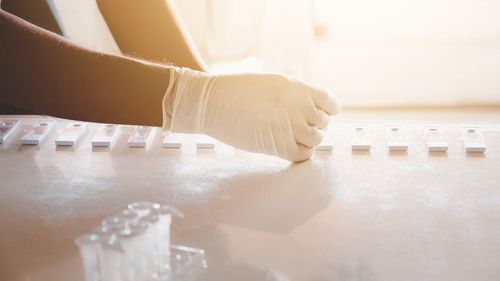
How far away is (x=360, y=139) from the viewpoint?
156 cm

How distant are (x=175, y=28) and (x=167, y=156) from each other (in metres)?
0.40

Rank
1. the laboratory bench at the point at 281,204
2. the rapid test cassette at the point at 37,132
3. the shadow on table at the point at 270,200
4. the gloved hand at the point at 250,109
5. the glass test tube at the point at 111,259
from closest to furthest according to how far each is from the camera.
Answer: the glass test tube at the point at 111,259 → the laboratory bench at the point at 281,204 → the shadow on table at the point at 270,200 → the gloved hand at the point at 250,109 → the rapid test cassette at the point at 37,132

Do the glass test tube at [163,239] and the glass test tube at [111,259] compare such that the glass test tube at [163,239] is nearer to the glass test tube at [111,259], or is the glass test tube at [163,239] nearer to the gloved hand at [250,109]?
the glass test tube at [111,259]

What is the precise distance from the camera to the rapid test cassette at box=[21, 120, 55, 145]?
5.30 ft

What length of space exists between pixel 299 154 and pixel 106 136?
44 centimetres

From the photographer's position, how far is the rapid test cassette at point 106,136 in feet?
5.23

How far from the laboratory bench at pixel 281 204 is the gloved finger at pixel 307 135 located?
54 millimetres

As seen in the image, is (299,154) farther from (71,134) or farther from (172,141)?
(71,134)

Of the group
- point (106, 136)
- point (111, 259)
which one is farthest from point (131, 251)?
point (106, 136)

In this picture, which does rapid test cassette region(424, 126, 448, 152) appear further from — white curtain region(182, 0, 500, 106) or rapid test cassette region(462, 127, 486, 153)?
white curtain region(182, 0, 500, 106)

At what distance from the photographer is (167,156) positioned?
5.02ft

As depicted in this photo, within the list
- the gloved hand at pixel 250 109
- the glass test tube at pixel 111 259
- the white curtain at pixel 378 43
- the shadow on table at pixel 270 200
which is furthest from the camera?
the white curtain at pixel 378 43

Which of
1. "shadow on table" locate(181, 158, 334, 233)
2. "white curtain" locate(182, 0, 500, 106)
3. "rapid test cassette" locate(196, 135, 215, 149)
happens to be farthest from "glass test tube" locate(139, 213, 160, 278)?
"white curtain" locate(182, 0, 500, 106)

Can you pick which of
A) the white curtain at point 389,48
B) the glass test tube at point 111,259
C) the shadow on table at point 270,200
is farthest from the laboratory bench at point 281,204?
the white curtain at point 389,48
